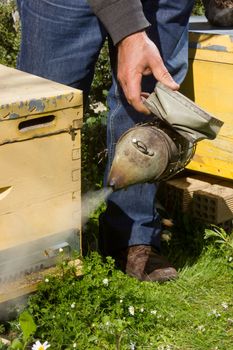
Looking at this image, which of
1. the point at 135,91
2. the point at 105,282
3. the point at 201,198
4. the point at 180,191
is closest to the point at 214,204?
the point at 201,198

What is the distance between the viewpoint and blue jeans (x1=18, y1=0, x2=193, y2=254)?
262 cm

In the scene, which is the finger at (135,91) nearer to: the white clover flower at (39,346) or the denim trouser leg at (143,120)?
the denim trouser leg at (143,120)

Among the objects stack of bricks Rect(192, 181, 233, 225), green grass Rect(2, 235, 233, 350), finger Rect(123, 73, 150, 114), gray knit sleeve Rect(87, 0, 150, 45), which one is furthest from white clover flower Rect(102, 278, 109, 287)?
stack of bricks Rect(192, 181, 233, 225)

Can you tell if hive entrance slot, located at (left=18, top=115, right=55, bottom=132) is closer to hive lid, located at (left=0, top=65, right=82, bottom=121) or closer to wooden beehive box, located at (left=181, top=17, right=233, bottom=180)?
hive lid, located at (left=0, top=65, right=82, bottom=121)

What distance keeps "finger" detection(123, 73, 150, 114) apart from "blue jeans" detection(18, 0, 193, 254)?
0.39 m

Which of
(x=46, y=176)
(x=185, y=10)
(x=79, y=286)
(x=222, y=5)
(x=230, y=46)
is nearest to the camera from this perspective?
(x=46, y=176)

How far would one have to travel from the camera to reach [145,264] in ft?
9.90

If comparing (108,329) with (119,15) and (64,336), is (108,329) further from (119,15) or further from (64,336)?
(119,15)

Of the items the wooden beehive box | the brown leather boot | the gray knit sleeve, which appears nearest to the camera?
the gray knit sleeve

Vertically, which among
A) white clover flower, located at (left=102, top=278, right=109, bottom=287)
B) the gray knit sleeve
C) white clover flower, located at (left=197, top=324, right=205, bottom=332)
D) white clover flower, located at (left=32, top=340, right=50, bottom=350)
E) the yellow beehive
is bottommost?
white clover flower, located at (left=197, top=324, right=205, bottom=332)

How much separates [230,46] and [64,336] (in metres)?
1.48

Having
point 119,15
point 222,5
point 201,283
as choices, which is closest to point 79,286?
point 201,283

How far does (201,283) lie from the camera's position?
301 centimetres

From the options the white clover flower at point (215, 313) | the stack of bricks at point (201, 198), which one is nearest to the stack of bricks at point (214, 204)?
the stack of bricks at point (201, 198)
